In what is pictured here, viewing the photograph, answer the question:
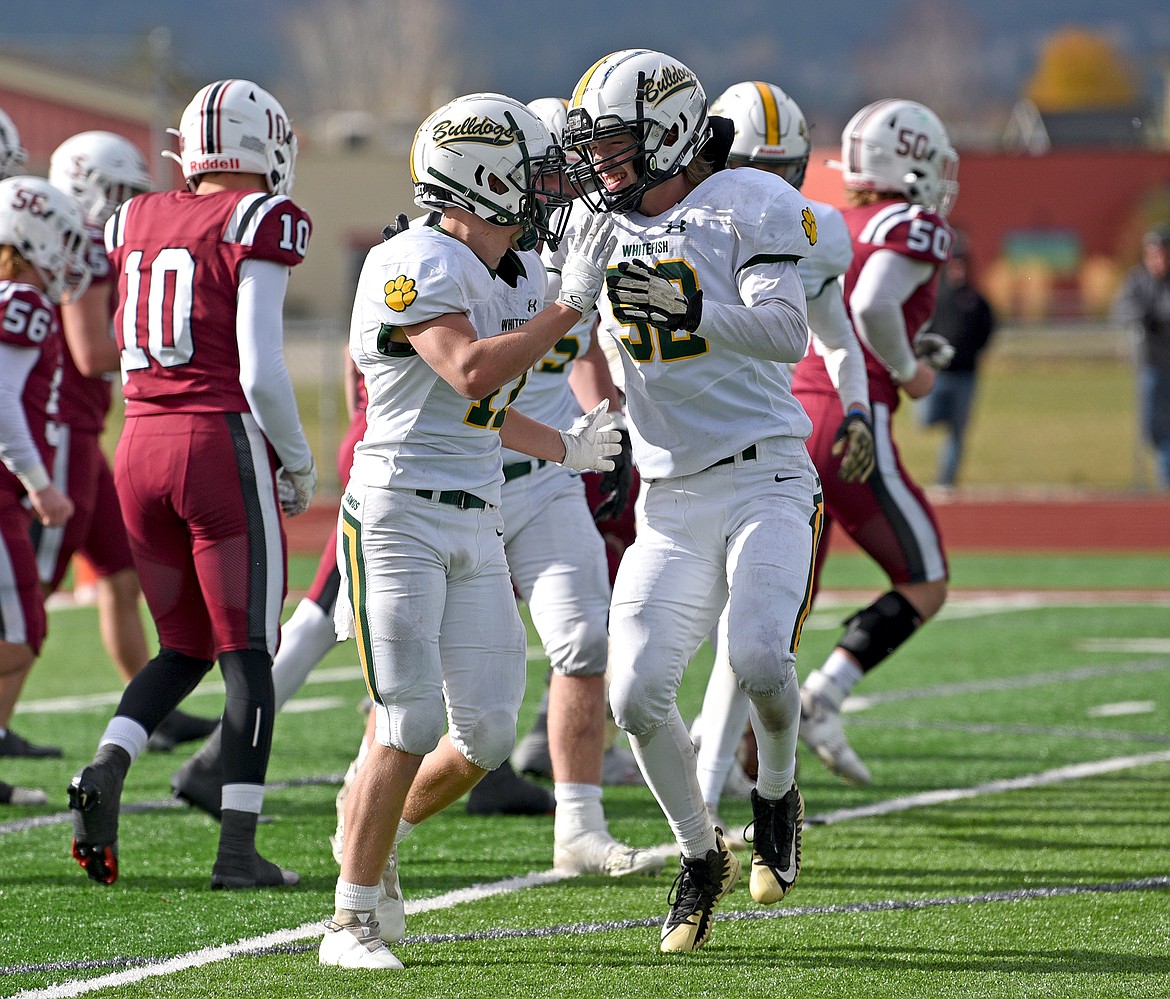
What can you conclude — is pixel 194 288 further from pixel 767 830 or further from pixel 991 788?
pixel 991 788

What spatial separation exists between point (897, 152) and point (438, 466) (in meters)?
2.81

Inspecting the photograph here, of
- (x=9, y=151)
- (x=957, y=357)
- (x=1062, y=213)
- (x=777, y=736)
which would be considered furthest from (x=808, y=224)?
(x=1062, y=213)

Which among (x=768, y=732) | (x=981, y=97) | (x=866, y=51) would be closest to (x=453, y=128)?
(x=768, y=732)

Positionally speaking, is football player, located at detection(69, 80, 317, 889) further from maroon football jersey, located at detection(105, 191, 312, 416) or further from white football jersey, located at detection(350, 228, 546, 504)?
white football jersey, located at detection(350, 228, 546, 504)

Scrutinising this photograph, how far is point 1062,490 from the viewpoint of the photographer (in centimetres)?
1515

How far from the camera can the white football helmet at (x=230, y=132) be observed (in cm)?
482

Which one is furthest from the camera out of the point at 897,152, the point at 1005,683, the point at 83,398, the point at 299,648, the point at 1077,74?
the point at 1077,74

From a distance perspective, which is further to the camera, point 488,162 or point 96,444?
point 96,444

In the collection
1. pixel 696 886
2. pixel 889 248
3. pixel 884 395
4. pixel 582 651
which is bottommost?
pixel 696 886

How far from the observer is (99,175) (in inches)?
270

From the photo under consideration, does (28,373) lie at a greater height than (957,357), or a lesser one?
greater

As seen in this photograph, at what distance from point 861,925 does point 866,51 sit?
5650 inches

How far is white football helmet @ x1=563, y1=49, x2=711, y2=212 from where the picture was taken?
13.5 ft

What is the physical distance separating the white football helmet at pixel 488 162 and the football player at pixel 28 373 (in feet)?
7.09
